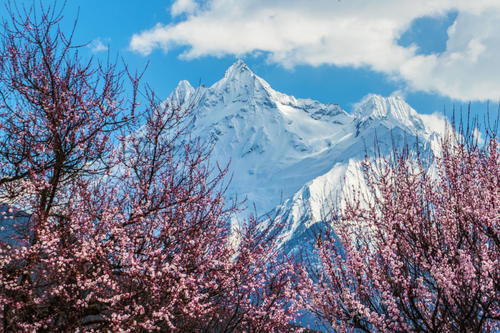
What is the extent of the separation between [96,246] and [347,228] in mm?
6141

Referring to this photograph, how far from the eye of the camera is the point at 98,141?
821cm

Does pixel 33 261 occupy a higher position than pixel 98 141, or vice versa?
pixel 98 141

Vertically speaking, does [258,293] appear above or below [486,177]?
below

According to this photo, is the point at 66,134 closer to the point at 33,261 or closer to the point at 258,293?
the point at 33,261

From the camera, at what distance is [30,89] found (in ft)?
25.8

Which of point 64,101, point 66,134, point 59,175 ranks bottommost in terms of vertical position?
point 59,175

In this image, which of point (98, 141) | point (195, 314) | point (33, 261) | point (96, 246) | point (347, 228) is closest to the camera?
point (33, 261)

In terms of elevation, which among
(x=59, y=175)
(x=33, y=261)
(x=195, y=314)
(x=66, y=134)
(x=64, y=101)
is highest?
(x=64, y=101)

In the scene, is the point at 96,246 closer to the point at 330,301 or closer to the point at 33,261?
the point at 33,261

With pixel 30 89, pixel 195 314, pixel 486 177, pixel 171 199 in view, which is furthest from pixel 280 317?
pixel 30 89

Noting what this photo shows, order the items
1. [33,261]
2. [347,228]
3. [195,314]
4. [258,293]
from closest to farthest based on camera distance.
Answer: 1. [33,261]
2. [195,314]
3. [258,293]
4. [347,228]

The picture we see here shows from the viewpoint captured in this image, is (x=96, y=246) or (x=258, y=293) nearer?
(x=96, y=246)

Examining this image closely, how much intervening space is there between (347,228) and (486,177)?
3.44 metres

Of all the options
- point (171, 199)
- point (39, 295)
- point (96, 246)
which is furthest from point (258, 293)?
point (39, 295)
